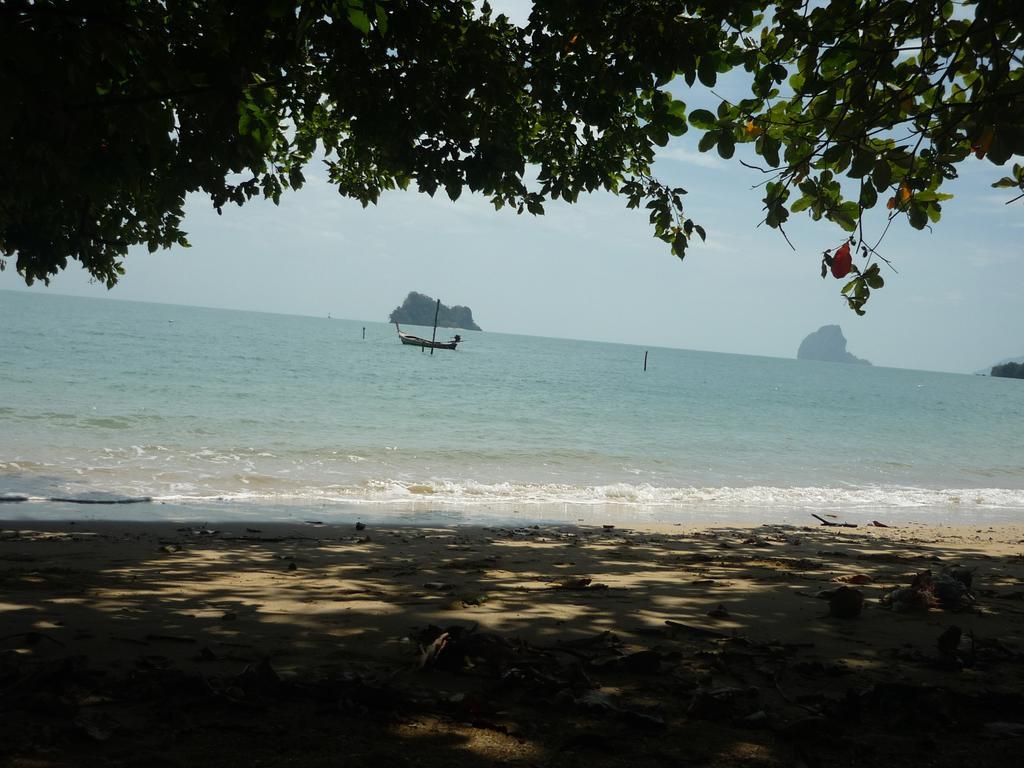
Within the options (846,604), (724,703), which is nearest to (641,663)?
(724,703)

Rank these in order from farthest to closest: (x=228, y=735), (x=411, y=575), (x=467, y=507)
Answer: (x=467, y=507) → (x=411, y=575) → (x=228, y=735)

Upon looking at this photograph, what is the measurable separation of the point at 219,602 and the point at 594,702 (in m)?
2.47

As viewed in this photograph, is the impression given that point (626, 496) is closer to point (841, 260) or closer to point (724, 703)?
point (841, 260)

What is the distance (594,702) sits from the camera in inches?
104

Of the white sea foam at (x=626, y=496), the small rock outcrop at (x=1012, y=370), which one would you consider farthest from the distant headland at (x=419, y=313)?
the white sea foam at (x=626, y=496)

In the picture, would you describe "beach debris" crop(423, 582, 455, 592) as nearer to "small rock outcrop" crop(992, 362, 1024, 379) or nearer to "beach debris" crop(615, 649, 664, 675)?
"beach debris" crop(615, 649, 664, 675)

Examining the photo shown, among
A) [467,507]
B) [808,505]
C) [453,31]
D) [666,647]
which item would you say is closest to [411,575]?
[666,647]

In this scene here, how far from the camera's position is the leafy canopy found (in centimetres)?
324

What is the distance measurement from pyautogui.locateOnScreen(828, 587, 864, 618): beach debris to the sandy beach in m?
0.01

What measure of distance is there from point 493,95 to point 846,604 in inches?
172

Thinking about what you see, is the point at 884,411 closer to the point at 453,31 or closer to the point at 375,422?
the point at 375,422

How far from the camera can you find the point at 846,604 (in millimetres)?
4230

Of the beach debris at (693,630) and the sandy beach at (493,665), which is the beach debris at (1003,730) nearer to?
the sandy beach at (493,665)

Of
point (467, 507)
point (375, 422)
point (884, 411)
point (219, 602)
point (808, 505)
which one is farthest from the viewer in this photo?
point (884, 411)
